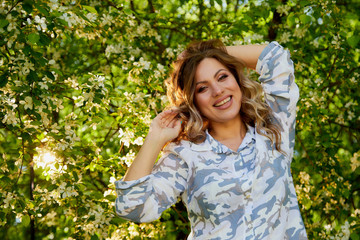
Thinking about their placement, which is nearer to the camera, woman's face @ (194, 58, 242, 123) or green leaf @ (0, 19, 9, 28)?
woman's face @ (194, 58, 242, 123)

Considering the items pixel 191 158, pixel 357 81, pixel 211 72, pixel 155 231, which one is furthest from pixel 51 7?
pixel 357 81

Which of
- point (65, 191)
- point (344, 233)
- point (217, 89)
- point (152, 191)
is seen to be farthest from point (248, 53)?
point (344, 233)

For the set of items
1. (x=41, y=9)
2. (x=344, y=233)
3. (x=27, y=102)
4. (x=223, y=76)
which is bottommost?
(x=344, y=233)

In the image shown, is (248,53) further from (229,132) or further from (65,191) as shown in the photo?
(65,191)

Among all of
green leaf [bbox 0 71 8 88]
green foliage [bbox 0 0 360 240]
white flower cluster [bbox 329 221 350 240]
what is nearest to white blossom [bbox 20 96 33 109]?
green foliage [bbox 0 0 360 240]

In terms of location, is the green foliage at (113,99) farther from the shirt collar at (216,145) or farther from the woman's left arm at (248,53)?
the shirt collar at (216,145)

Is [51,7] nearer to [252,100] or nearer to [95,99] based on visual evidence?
[95,99]

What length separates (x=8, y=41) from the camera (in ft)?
9.35

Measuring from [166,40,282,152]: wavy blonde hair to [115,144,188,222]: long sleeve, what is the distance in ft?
0.74

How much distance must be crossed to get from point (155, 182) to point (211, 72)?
2.23 ft

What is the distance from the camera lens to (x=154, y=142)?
220 centimetres

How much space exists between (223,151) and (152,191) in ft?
1.50

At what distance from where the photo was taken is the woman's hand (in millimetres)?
2240

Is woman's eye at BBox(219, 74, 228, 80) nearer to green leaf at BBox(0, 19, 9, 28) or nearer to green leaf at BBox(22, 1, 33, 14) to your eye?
green leaf at BBox(22, 1, 33, 14)
